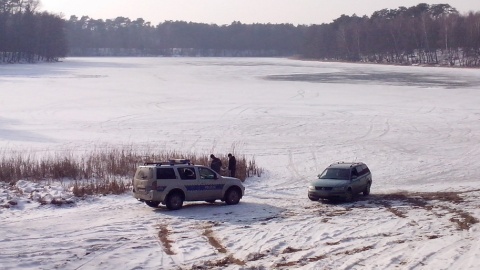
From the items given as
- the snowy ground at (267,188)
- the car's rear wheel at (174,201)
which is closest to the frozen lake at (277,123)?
the snowy ground at (267,188)

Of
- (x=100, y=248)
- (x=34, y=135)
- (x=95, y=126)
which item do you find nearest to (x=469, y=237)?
(x=100, y=248)

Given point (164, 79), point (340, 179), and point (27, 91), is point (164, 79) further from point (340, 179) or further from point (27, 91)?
point (340, 179)

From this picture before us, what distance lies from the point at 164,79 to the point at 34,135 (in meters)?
55.1

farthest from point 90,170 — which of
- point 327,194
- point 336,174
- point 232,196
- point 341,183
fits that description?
point 341,183

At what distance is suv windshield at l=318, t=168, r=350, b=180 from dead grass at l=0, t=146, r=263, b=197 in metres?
4.21

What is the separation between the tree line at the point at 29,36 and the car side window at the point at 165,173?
138 metres

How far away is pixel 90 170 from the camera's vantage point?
94.2ft

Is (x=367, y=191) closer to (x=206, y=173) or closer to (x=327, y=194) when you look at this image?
(x=327, y=194)

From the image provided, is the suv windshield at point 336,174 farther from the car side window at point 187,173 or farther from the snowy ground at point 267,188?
the car side window at point 187,173

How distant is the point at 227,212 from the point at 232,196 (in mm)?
1608

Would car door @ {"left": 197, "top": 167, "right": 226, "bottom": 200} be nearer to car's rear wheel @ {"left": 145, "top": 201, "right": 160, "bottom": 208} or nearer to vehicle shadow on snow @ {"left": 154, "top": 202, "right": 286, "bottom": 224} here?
vehicle shadow on snow @ {"left": 154, "top": 202, "right": 286, "bottom": 224}

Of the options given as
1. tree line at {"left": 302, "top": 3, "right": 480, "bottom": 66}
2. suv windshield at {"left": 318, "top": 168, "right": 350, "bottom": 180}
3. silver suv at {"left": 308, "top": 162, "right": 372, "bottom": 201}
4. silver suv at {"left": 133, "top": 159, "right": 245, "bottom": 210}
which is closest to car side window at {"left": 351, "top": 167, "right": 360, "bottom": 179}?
silver suv at {"left": 308, "top": 162, "right": 372, "bottom": 201}

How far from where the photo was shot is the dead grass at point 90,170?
25.9 m

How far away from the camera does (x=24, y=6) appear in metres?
194
